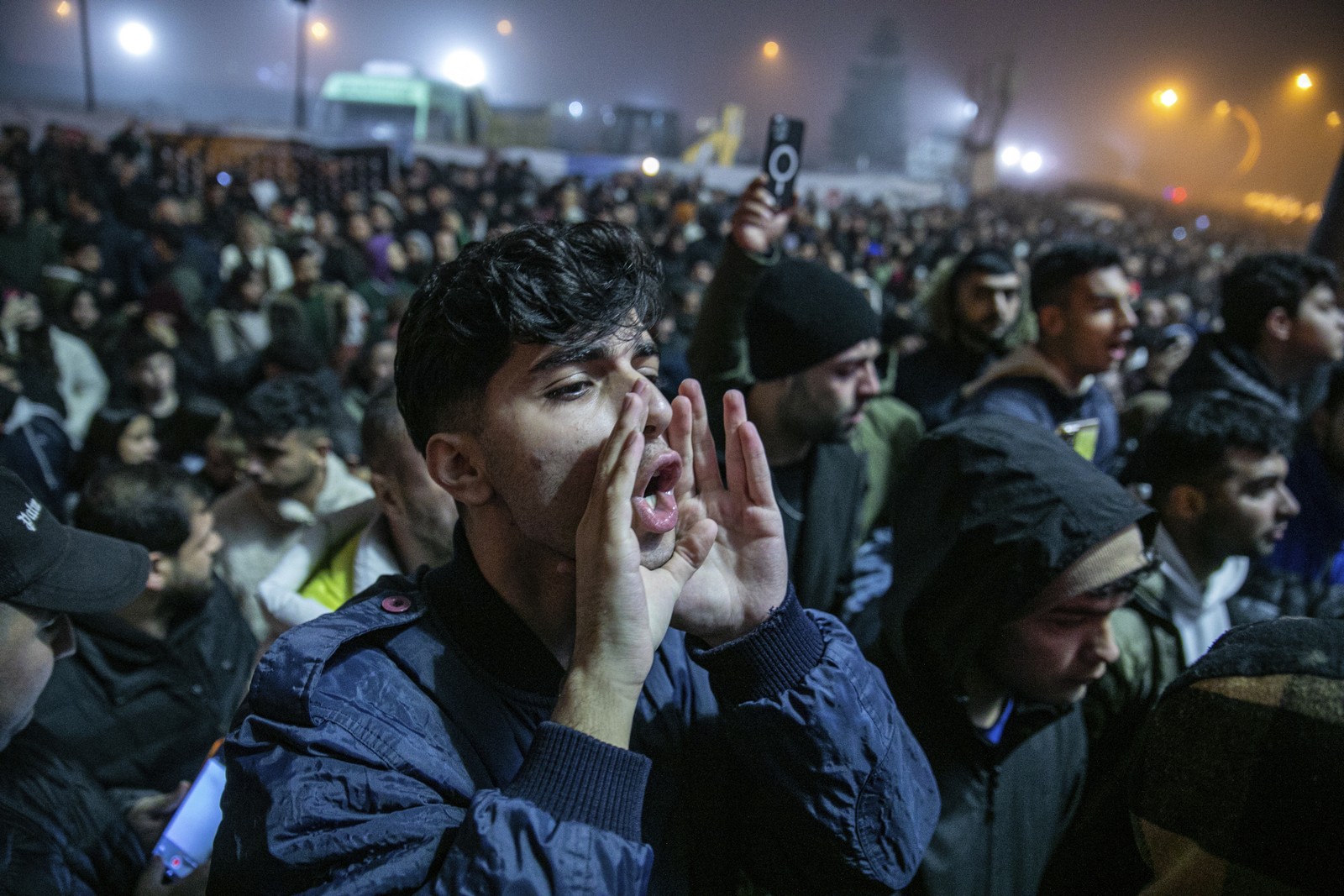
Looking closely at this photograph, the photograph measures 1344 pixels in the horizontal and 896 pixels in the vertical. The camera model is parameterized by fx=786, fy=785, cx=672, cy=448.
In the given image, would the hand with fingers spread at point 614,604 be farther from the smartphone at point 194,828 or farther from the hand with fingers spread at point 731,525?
the smartphone at point 194,828

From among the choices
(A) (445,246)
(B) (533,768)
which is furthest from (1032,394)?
(A) (445,246)

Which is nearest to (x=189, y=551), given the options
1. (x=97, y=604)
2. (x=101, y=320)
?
(x=97, y=604)

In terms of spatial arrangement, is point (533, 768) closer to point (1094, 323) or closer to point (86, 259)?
point (1094, 323)

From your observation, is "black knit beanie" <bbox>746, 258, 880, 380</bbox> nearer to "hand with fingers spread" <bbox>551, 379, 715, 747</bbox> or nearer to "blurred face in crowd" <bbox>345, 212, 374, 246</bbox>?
"hand with fingers spread" <bbox>551, 379, 715, 747</bbox>

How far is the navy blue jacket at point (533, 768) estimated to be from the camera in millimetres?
1049

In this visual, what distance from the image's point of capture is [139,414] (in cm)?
440

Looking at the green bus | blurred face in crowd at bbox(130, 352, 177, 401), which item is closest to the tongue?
blurred face in crowd at bbox(130, 352, 177, 401)

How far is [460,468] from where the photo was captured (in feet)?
4.67

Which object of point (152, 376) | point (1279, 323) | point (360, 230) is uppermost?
point (1279, 323)

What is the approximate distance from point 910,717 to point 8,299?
6.16 m

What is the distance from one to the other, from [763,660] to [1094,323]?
9.12ft

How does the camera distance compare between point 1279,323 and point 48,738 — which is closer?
point 48,738

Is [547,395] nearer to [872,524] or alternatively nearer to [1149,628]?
[1149,628]

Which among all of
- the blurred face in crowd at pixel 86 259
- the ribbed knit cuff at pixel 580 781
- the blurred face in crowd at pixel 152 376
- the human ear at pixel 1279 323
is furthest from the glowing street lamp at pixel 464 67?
the ribbed knit cuff at pixel 580 781
